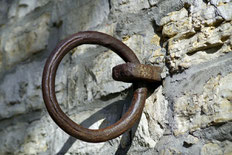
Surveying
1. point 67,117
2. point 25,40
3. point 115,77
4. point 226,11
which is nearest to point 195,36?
point 226,11

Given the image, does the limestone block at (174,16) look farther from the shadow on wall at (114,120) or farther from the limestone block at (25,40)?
the limestone block at (25,40)

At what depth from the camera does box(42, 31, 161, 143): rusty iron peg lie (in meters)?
0.71

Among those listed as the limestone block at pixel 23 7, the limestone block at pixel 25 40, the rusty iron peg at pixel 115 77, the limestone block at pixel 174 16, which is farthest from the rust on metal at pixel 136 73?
the limestone block at pixel 23 7

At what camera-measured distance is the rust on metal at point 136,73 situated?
741mm

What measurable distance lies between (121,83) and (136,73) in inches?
5.3

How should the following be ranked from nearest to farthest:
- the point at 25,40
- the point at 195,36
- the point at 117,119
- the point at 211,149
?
the point at 211,149 → the point at 195,36 → the point at 117,119 → the point at 25,40

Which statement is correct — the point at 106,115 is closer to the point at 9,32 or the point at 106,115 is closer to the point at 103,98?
the point at 103,98

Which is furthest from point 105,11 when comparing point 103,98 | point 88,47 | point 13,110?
point 13,110

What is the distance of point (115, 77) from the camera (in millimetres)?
760

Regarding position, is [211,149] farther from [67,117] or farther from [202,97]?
[67,117]

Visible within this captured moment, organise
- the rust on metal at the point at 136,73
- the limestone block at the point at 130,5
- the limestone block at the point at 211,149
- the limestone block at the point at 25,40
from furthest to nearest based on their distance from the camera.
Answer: the limestone block at the point at 25,40 < the limestone block at the point at 130,5 < the rust on metal at the point at 136,73 < the limestone block at the point at 211,149

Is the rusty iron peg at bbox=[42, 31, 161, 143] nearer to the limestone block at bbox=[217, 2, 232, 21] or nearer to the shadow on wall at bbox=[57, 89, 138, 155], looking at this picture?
the shadow on wall at bbox=[57, 89, 138, 155]

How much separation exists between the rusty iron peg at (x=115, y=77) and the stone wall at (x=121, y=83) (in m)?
0.05

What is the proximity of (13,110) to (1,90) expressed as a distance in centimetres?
12
